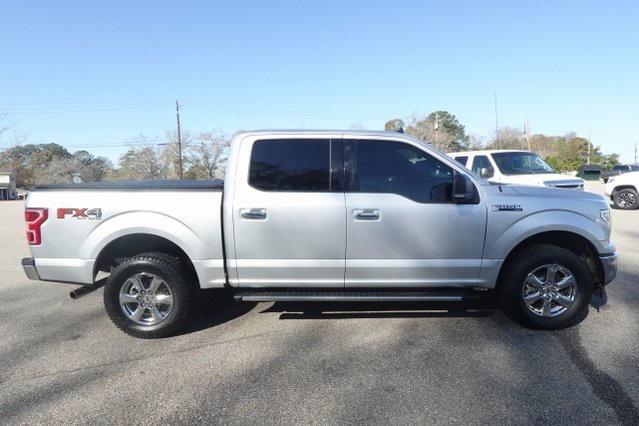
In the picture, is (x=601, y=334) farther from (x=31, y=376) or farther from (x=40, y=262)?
(x=40, y=262)

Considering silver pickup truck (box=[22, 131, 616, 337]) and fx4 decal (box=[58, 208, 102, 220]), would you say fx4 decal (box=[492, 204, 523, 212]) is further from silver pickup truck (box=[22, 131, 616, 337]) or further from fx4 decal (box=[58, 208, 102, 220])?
fx4 decal (box=[58, 208, 102, 220])

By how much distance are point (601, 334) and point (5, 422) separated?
15.9 ft

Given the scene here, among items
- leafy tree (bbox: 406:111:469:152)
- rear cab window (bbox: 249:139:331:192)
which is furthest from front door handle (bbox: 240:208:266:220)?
leafy tree (bbox: 406:111:469:152)

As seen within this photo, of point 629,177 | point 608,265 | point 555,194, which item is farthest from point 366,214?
point 629,177

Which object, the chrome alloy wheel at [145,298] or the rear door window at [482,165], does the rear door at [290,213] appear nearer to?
the chrome alloy wheel at [145,298]

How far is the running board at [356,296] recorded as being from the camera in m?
3.90

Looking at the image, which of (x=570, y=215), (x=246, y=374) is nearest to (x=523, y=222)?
(x=570, y=215)

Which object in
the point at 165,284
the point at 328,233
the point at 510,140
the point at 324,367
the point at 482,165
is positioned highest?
the point at 510,140

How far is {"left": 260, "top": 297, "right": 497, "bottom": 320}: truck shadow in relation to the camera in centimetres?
445

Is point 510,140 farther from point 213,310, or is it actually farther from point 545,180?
point 213,310

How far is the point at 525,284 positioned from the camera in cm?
399

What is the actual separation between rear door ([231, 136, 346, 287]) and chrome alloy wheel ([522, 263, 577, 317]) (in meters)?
1.82

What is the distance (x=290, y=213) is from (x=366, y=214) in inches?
27.4

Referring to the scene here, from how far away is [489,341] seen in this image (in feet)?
12.5
